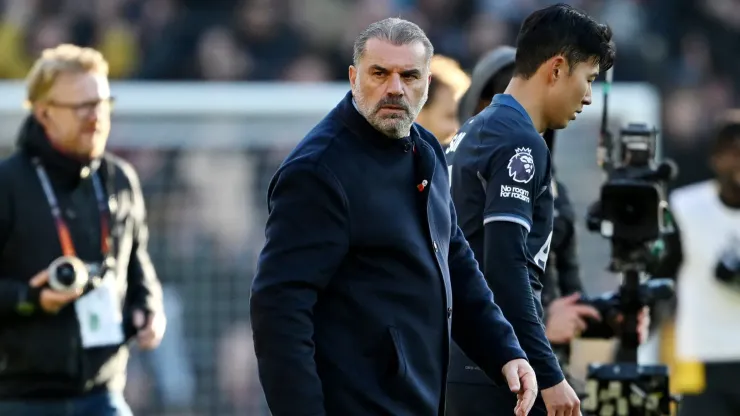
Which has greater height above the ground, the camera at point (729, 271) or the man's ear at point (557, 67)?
the man's ear at point (557, 67)

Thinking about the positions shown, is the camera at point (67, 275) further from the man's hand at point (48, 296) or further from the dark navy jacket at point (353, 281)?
the dark navy jacket at point (353, 281)

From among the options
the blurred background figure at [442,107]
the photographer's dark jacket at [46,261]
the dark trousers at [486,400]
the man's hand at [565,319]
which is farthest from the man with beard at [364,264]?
the blurred background figure at [442,107]

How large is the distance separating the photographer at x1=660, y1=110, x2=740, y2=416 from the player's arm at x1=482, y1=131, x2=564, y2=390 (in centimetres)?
380

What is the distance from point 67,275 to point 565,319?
189cm

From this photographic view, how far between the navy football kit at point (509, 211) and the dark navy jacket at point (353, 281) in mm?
410

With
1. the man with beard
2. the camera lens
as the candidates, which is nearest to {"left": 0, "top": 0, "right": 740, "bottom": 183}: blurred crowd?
the camera lens

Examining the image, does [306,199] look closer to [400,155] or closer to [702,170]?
[400,155]

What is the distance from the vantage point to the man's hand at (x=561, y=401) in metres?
5.30

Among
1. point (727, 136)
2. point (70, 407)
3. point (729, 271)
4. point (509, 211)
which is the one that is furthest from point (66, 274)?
point (727, 136)

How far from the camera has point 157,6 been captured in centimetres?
1511

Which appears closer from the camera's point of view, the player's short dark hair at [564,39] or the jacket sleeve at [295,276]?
the jacket sleeve at [295,276]

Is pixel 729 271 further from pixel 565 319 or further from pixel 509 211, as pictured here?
pixel 509 211

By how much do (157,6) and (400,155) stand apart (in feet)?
34.2

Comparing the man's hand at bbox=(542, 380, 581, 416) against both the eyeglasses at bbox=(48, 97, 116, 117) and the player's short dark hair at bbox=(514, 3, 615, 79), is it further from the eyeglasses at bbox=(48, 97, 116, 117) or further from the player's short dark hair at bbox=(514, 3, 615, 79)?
the eyeglasses at bbox=(48, 97, 116, 117)
